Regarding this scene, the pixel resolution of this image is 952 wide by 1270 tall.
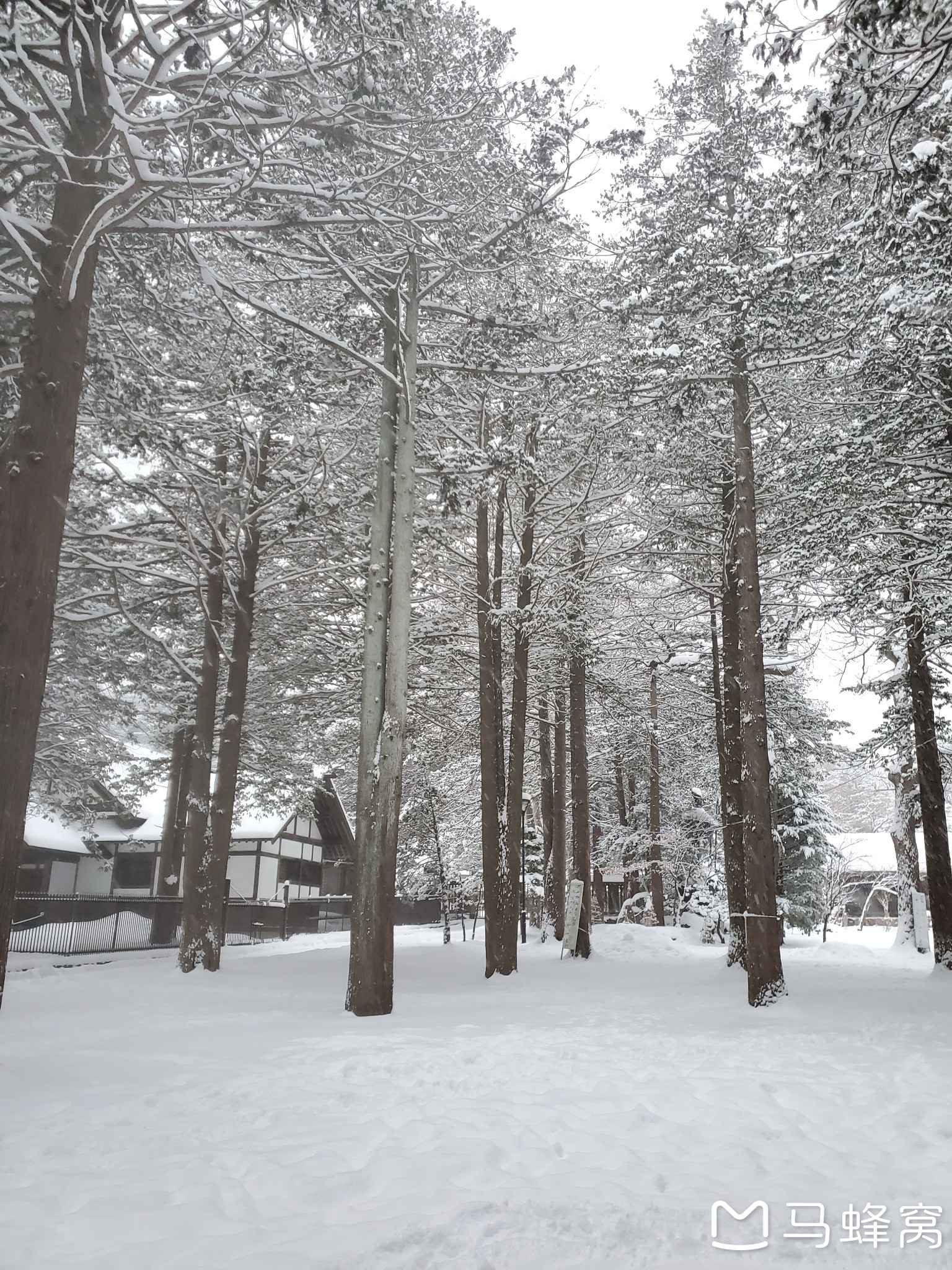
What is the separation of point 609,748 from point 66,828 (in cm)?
2032

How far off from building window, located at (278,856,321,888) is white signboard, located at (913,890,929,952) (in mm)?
24667

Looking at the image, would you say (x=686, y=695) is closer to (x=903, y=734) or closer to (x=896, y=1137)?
(x=903, y=734)

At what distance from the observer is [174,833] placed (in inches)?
971

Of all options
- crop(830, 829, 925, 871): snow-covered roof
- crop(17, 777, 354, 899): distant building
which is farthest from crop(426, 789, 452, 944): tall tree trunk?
crop(830, 829, 925, 871): snow-covered roof

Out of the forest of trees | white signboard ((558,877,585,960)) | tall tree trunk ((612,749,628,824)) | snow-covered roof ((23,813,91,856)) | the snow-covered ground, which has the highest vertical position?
the forest of trees

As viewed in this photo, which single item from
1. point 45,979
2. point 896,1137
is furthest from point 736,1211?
point 45,979

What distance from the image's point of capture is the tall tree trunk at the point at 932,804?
13.9 metres

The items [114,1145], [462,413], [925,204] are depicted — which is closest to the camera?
[114,1145]

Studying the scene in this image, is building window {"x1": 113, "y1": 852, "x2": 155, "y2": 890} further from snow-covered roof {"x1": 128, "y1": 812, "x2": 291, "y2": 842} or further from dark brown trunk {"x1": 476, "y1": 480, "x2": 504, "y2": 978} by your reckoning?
dark brown trunk {"x1": 476, "y1": 480, "x2": 504, "y2": 978}

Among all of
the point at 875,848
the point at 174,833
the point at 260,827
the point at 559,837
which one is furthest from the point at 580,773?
the point at 875,848

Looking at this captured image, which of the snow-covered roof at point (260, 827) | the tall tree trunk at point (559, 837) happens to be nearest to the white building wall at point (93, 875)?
the snow-covered roof at point (260, 827)

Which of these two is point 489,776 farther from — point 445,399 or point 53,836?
point 53,836

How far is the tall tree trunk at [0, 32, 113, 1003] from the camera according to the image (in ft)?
20.4

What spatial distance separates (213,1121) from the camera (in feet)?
17.3
